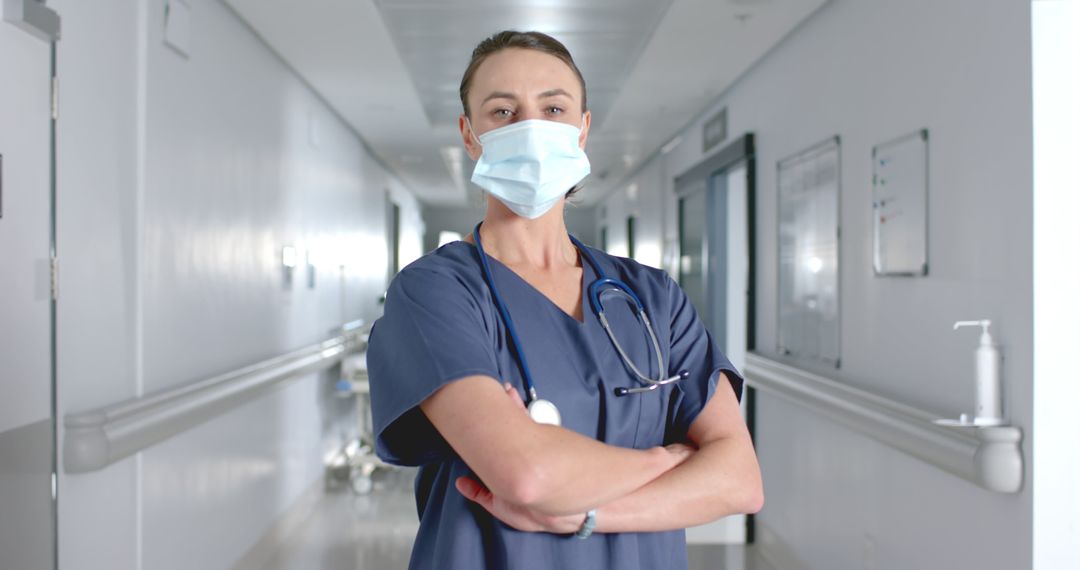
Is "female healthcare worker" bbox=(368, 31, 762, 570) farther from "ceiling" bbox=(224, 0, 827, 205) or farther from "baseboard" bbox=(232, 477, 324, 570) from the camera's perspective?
"baseboard" bbox=(232, 477, 324, 570)

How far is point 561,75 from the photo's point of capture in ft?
4.29

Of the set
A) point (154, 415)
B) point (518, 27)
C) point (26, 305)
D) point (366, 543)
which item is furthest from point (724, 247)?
point (26, 305)

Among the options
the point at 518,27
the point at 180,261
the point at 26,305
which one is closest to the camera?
the point at 26,305

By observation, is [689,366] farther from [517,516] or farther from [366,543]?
[366,543]

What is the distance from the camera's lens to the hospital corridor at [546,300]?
1.23 meters

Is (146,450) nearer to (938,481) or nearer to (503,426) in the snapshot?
(503,426)

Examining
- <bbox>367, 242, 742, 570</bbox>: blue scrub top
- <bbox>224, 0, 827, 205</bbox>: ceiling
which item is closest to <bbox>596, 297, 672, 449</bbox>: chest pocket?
<bbox>367, 242, 742, 570</bbox>: blue scrub top

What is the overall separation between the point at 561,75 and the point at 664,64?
4.03 meters

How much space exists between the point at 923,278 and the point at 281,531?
3.74 metres

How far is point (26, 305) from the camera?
2.26 metres

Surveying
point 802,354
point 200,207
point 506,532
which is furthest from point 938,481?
point 200,207

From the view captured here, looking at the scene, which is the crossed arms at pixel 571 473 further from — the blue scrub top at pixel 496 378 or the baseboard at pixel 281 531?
the baseboard at pixel 281 531

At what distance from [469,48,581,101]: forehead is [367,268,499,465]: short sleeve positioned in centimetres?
30

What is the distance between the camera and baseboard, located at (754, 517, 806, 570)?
14.6 feet
